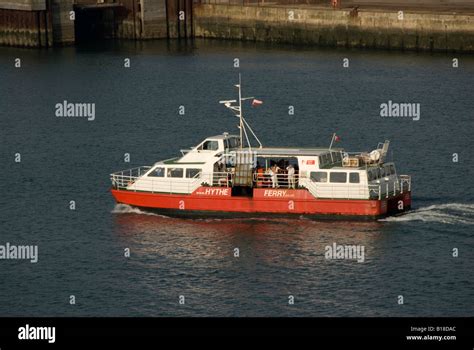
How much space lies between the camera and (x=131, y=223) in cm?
7812

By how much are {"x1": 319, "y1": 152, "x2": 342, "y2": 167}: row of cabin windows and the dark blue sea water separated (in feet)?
11.0

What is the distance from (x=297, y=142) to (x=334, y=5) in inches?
1923

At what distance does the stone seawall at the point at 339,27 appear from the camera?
5320 inches

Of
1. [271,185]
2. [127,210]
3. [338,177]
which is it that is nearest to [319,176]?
[338,177]

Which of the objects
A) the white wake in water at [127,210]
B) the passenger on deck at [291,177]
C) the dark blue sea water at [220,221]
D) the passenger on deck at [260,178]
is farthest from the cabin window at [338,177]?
the white wake in water at [127,210]

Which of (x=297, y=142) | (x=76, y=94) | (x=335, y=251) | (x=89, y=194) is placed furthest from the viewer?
(x=76, y=94)

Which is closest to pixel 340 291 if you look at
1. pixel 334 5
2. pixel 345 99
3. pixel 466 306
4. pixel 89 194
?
pixel 466 306

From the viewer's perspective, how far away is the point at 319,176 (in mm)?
76750

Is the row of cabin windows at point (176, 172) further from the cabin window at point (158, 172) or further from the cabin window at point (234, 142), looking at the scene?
the cabin window at point (234, 142)

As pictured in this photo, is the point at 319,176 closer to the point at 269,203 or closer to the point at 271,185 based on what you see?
the point at 271,185

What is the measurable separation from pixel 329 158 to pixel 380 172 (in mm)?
2769

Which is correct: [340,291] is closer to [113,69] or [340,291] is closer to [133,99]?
[133,99]

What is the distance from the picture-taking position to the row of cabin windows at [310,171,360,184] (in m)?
76.1

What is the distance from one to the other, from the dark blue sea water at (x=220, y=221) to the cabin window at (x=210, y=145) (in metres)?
4.09
